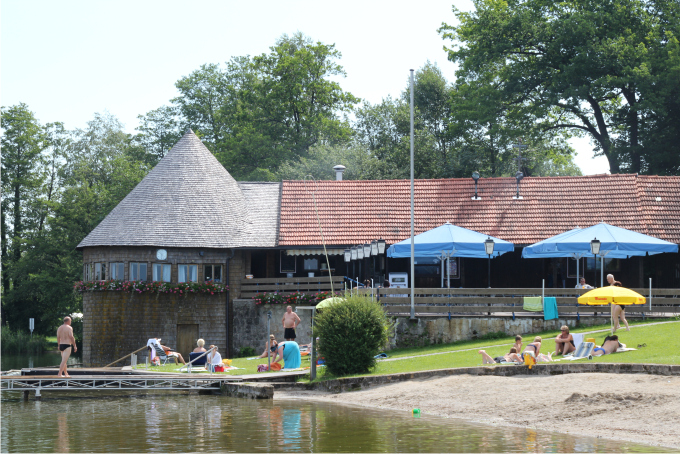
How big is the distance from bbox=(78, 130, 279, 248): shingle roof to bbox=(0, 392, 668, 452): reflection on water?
13269mm

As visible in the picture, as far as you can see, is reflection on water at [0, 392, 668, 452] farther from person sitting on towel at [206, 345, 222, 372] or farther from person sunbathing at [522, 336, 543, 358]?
person sunbathing at [522, 336, 543, 358]

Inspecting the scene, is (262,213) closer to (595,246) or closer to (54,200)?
(595,246)

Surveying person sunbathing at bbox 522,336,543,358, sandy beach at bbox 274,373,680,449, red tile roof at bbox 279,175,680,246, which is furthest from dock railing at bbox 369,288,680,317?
sandy beach at bbox 274,373,680,449

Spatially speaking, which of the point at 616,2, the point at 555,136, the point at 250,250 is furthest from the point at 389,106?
the point at 250,250

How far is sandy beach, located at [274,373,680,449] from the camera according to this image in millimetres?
16344

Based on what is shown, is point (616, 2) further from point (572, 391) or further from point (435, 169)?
point (572, 391)

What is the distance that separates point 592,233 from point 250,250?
14.7m

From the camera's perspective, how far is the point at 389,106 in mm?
67125

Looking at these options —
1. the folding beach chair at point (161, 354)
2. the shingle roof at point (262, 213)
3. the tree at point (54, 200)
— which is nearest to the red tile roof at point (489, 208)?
the shingle roof at point (262, 213)

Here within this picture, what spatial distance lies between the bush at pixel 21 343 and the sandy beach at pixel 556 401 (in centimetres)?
3918

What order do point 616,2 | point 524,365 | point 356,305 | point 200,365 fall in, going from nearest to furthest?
→ point 524,365 → point 356,305 → point 200,365 → point 616,2

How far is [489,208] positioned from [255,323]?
38.2 feet

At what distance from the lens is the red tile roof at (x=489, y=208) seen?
35875mm

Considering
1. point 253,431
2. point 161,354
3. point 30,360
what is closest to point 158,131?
point 30,360
